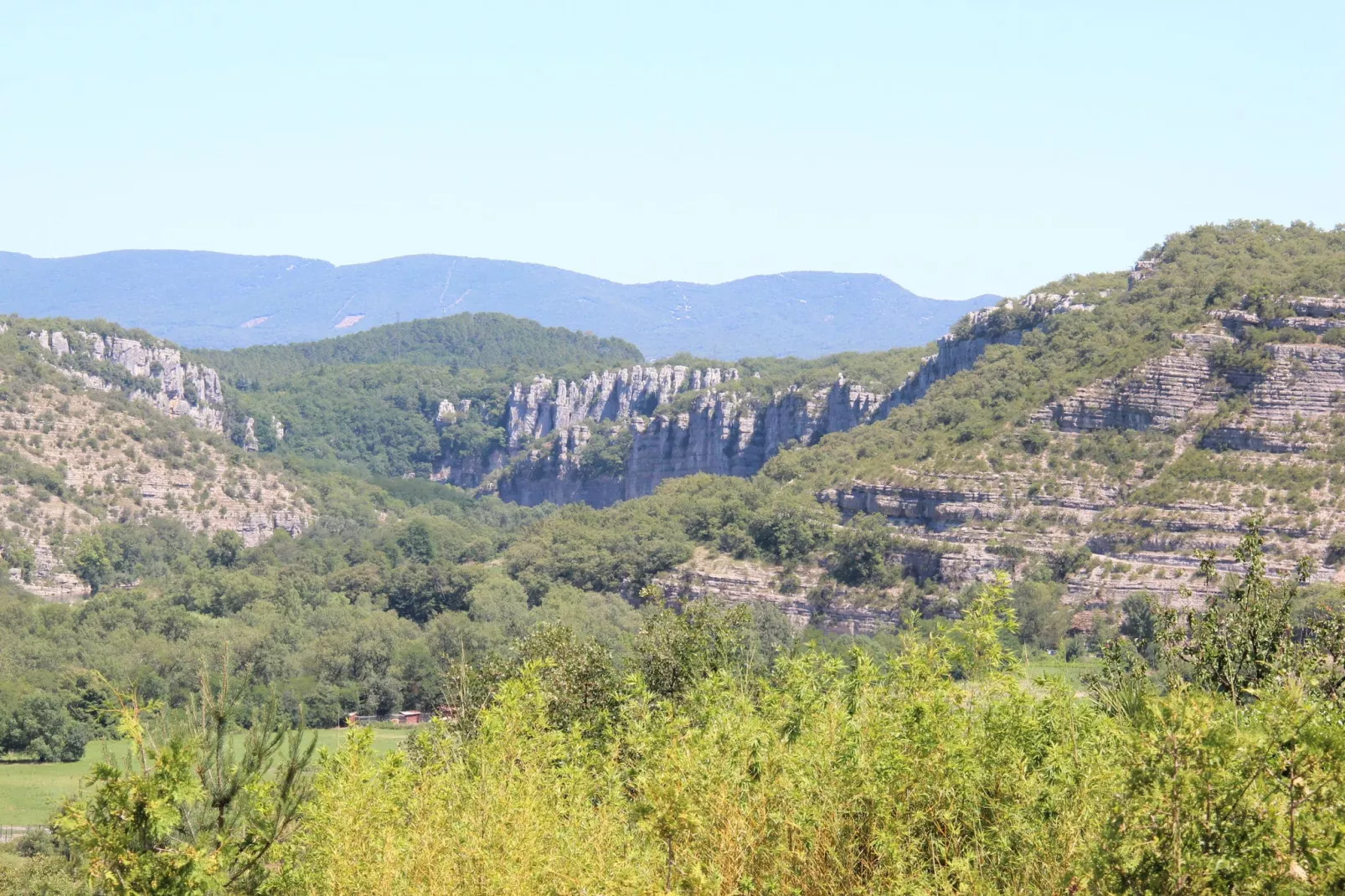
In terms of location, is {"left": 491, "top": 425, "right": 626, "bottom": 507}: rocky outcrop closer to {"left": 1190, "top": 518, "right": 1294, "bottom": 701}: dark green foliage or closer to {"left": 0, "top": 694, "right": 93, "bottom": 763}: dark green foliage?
{"left": 0, "top": 694, "right": 93, "bottom": 763}: dark green foliage

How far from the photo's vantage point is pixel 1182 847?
372 inches

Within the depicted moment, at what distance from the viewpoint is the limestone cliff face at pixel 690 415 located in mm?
105188

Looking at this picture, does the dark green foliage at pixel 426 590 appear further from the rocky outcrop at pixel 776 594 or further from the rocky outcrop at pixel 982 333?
the rocky outcrop at pixel 982 333

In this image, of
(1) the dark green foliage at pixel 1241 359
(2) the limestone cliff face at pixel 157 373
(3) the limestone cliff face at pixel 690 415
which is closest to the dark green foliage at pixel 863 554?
(1) the dark green foliage at pixel 1241 359

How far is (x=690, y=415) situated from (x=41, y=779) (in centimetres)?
9455

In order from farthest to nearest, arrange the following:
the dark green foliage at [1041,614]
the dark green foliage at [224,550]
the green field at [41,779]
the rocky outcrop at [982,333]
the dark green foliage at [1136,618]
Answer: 1. the dark green foliage at [224,550]
2. the rocky outcrop at [982,333]
3. the dark green foliage at [1041,614]
4. the dark green foliage at [1136,618]
5. the green field at [41,779]

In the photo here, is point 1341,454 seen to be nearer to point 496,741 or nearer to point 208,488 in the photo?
point 496,741

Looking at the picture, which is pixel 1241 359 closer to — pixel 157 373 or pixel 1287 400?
pixel 1287 400

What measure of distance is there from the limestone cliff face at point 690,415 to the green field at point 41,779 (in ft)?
176

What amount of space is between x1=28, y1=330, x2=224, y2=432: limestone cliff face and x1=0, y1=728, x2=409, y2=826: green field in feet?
295

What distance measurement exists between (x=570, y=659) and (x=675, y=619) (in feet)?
8.44

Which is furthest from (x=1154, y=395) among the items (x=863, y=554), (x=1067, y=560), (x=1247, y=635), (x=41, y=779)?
(x=1247, y=635)

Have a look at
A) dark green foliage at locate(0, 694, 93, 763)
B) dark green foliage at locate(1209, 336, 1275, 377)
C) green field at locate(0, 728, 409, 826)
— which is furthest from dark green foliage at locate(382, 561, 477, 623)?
dark green foliage at locate(1209, 336, 1275, 377)

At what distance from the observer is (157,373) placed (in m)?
169
